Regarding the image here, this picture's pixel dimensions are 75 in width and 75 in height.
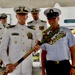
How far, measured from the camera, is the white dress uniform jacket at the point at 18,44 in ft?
8.77

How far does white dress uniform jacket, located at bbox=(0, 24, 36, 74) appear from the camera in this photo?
105 inches

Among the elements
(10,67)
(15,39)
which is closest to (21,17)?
(15,39)

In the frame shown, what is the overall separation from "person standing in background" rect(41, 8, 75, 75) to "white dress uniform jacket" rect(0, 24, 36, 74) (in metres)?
0.23

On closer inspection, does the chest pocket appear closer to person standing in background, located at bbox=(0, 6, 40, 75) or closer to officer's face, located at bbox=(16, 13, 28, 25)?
person standing in background, located at bbox=(0, 6, 40, 75)

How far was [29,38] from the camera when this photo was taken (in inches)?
109

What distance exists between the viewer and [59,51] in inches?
99.7

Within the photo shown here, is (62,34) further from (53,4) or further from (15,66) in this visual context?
(53,4)

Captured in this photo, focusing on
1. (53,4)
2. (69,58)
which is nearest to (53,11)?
(69,58)

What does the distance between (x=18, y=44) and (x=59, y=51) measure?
470 mm

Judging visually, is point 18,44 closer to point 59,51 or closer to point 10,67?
point 10,67

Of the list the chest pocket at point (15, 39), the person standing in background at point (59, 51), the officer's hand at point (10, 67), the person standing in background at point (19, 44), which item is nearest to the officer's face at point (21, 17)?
the person standing in background at point (19, 44)

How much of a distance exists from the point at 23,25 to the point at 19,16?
125 millimetres

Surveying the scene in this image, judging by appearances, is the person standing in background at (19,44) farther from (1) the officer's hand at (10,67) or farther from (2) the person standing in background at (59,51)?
(2) the person standing in background at (59,51)

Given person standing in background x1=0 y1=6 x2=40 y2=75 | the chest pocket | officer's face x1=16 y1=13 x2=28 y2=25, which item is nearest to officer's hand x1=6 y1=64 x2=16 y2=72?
person standing in background x1=0 y1=6 x2=40 y2=75
